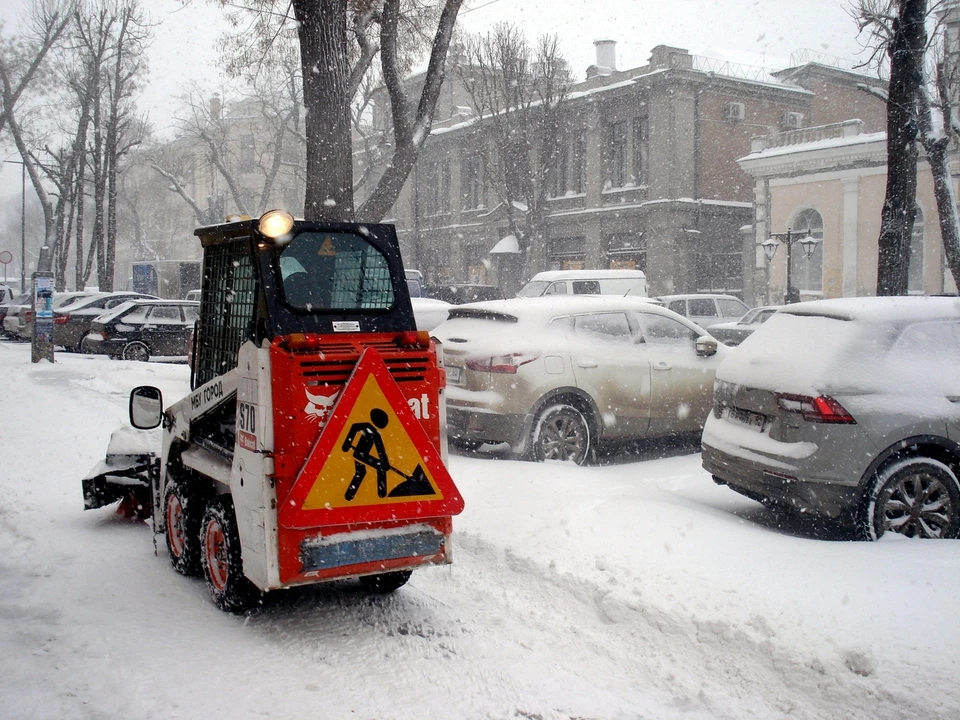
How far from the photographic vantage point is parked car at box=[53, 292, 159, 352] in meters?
22.5

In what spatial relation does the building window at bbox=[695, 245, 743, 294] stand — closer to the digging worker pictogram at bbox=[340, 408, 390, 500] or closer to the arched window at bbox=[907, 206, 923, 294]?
the arched window at bbox=[907, 206, 923, 294]

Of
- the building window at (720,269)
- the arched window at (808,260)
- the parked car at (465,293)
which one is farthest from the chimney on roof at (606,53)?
the parked car at (465,293)

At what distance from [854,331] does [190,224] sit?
69115 mm

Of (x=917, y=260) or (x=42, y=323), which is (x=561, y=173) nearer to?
(x=917, y=260)

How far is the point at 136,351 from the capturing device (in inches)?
803

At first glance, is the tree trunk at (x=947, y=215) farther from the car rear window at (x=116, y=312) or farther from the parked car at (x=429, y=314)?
the car rear window at (x=116, y=312)

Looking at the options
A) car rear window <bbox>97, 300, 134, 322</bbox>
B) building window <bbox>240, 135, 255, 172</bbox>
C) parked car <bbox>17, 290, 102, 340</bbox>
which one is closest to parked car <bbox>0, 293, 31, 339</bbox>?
parked car <bbox>17, 290, 102, 340</bbox>

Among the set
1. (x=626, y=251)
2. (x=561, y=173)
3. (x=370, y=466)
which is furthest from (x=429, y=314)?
(x=561, y=173)

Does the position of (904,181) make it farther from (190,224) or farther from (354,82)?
(190,224)

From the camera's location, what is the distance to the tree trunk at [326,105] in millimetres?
10273

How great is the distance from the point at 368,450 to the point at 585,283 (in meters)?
19.3

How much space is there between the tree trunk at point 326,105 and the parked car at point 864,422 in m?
5.99

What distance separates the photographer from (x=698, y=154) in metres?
35.9

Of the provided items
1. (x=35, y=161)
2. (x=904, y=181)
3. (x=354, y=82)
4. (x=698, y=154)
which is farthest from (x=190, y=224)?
(x=904, y=181)
